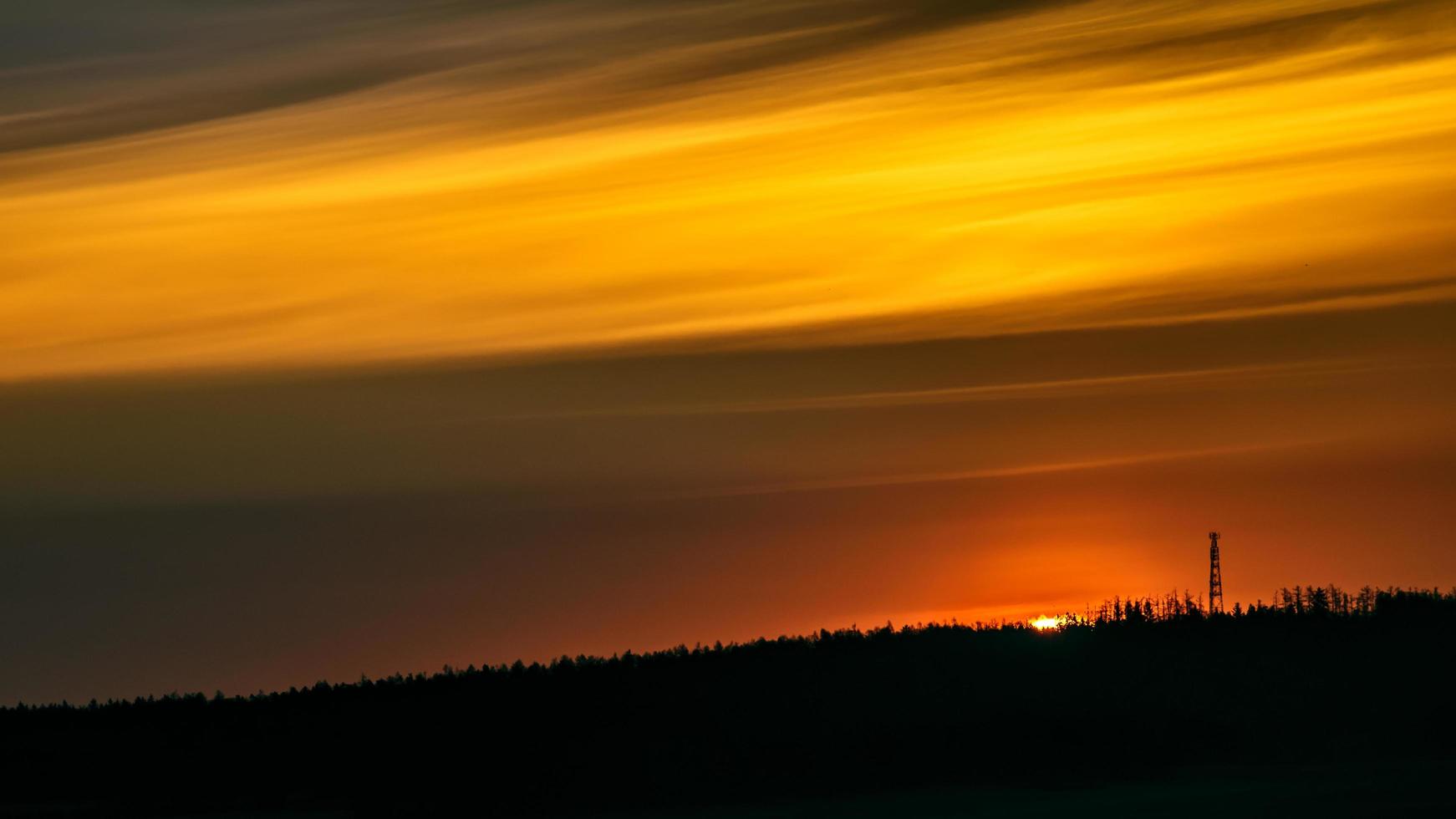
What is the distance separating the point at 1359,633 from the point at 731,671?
13.4 meters

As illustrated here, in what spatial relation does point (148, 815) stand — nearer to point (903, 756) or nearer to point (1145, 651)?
point (903, 756)

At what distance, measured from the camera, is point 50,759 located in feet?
168

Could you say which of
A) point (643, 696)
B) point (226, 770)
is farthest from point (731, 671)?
point (226, 770)

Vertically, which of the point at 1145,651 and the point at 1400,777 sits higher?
the point at 1145,651

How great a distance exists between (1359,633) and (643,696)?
15.3 meters

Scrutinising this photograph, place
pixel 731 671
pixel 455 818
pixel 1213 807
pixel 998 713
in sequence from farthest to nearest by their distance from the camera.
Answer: pixel 731 671 < pixel 998 713 < pixel 455 818 < pixel 1213 807

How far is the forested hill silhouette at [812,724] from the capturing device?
46.8 metres

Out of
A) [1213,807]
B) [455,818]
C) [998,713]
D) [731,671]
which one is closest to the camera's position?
[1213,807]

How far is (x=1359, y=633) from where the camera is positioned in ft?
169

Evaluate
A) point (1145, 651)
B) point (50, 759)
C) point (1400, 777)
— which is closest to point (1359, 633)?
point (1145, 651)

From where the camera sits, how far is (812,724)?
1916 inches

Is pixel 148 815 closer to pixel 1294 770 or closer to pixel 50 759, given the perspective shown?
pixel 50 759

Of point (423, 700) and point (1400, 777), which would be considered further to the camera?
point (423, 700)

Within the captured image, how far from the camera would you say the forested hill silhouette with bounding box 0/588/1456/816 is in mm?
46781
